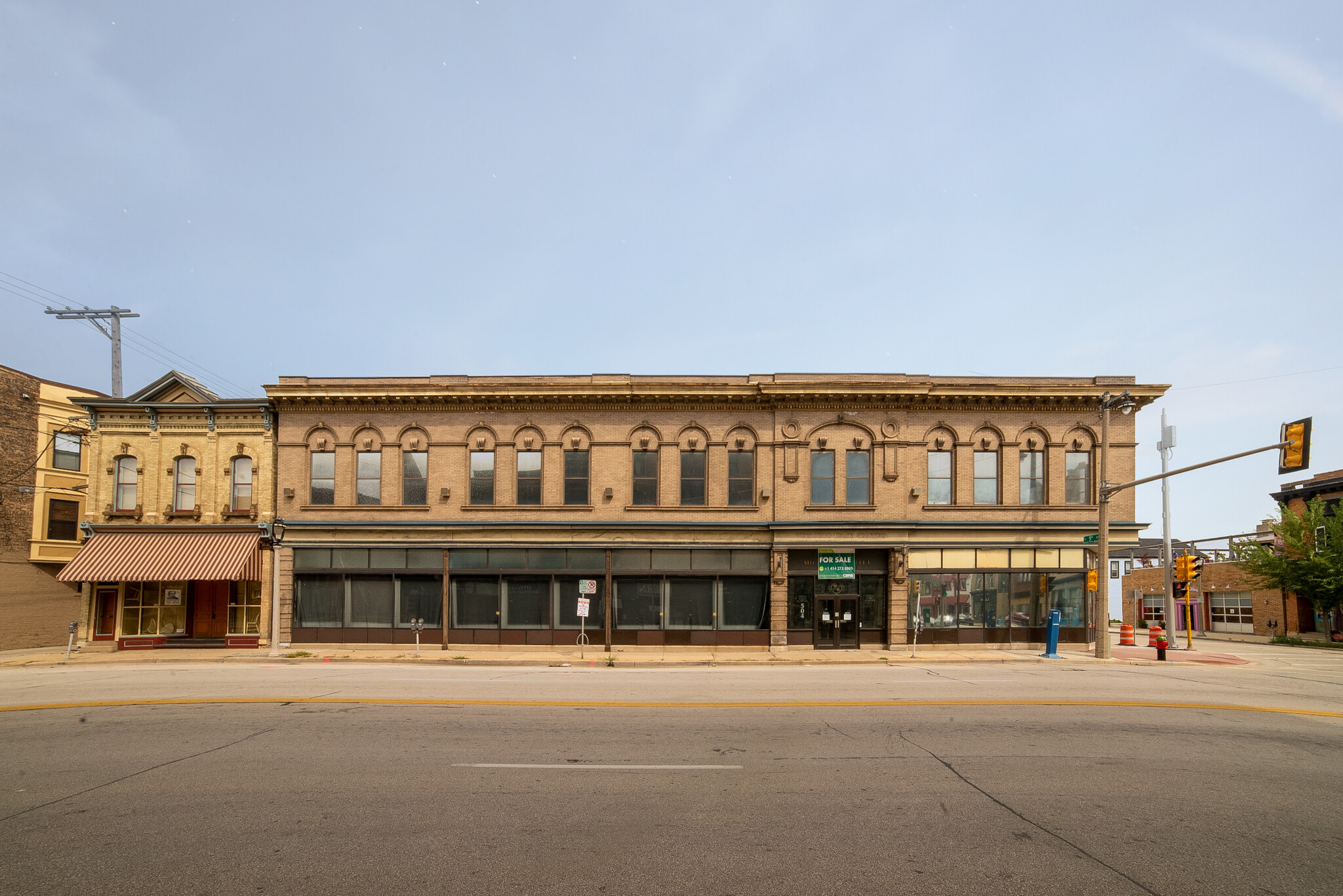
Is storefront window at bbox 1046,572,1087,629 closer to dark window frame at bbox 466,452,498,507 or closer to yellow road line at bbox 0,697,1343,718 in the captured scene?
yellow road line at bbox 0,697,1343,718

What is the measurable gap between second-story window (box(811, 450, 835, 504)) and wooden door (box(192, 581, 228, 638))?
868 inches

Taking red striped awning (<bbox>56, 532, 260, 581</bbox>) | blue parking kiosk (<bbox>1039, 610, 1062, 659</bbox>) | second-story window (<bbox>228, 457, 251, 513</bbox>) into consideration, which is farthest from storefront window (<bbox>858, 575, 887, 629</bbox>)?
second-story window (<bbox>228, 457, 251, 513</bbox>)

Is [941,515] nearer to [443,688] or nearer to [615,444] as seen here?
[615,444]

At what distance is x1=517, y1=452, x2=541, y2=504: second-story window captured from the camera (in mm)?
25344

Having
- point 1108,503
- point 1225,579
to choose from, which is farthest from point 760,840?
point 1225,579

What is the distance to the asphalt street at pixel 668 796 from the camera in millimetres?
5730

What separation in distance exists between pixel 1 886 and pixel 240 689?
1073 cm

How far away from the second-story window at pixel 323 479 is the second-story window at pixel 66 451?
11773 millimetres

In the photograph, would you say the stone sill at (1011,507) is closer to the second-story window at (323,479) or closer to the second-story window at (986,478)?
the second-story window at (986,478)

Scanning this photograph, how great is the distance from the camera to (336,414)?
83.8 feet

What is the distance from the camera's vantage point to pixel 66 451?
28.9 m

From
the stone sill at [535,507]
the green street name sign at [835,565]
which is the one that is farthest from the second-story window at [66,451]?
the green street name sign at [835,565]

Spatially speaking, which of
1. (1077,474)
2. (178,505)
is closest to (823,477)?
(1077,474)

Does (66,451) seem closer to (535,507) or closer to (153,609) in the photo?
(153,609)
